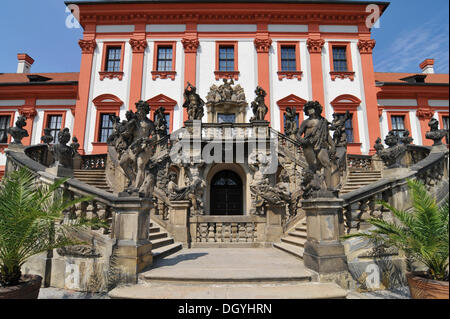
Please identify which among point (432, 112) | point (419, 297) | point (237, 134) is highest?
point (432, 112)

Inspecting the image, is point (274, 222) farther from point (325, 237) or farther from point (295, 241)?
point (325, 237)

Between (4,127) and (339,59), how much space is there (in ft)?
80.3

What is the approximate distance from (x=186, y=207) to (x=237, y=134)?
5282 millimetres

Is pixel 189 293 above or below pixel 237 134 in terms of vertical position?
below

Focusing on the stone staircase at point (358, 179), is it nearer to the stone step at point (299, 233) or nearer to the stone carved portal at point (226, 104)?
the stone step at point (299, 233)

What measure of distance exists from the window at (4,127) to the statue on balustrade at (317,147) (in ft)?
68.8

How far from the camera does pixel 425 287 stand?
3053 mm

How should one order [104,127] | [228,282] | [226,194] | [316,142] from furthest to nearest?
[104,127], [226,194], [316,142], [228,282]

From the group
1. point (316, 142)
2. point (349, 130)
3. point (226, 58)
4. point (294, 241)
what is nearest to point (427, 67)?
point (349, 130)

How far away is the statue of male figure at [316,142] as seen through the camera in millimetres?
5090

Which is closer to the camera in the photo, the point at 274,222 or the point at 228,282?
the point at 228,282

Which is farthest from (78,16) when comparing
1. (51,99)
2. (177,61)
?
(177,61)
